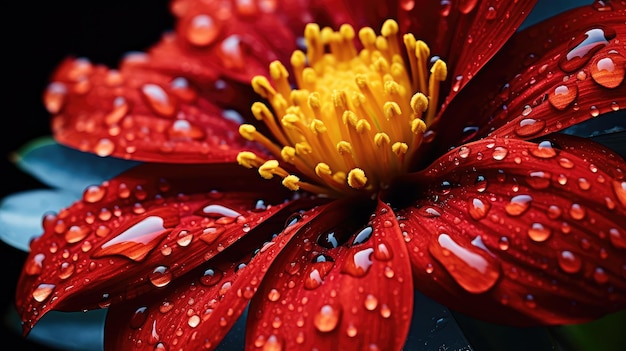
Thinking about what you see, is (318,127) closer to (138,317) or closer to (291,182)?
(291,182)

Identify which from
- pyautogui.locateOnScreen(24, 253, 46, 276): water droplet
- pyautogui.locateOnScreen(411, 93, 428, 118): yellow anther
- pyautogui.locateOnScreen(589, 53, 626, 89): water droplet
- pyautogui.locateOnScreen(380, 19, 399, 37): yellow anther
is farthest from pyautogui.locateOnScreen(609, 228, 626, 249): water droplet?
pyautogui.locateOnScreen(24, 253, 46, 276): water droplet

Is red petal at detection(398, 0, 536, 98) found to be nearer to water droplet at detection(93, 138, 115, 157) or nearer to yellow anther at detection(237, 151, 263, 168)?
yellow anther at detection(237, 151, 263, 168)

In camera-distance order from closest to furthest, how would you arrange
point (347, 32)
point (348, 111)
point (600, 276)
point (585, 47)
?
point (600, 276), point (585, 47), point (348, 111), point (347, 32)

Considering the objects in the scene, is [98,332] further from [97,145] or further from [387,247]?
[387,247]

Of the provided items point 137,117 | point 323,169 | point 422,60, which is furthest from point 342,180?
point 137,117

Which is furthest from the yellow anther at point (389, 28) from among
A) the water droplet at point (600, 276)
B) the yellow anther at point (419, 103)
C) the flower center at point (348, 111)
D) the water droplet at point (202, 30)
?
the water droplet at point (600, 276)

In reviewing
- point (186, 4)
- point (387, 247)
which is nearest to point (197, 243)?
point (387, 247)
